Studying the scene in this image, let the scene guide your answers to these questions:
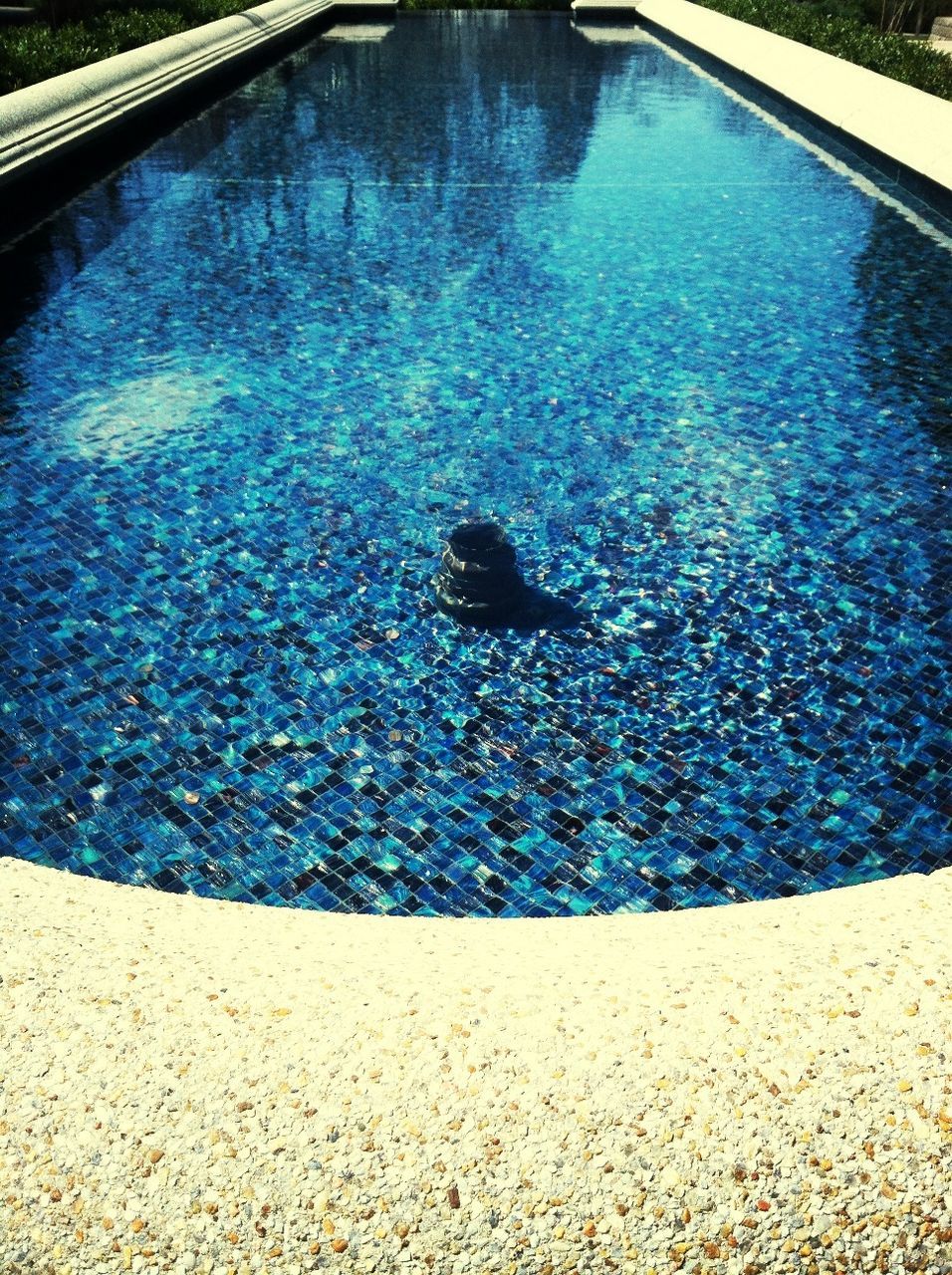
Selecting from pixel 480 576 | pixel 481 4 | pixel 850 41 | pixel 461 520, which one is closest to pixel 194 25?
pixel 481 4

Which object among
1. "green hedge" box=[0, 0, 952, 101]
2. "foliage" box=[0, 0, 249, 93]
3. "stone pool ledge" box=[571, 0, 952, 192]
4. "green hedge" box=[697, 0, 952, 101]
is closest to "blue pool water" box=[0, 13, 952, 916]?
"stone pool ledge" box=[571, 0, 952, 192]

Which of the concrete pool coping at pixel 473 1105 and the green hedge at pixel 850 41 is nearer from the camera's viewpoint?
the concrete pool coping at pixel 473 1105

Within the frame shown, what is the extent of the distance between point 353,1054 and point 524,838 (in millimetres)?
1830

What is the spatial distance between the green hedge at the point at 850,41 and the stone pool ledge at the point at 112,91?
9.56 meters

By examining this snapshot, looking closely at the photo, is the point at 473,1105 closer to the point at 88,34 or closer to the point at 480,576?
the point at 480,576

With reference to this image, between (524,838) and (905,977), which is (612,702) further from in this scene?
(905,977)

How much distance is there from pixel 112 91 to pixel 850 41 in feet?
39.9

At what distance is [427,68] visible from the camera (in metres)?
20.3

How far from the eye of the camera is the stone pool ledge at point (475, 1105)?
239 centimetres

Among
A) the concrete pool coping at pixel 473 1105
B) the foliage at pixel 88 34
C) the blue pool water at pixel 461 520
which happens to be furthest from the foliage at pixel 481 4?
the concrete pool coping at pixel 473 1105

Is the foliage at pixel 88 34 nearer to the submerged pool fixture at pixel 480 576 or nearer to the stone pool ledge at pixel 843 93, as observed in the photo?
the stone pool ledge at pixel 843 93

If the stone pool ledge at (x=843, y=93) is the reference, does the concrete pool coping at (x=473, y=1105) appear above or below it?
above

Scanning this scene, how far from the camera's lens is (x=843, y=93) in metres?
15.3

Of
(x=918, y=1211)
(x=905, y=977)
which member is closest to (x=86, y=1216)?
(x=918, y=1211)
